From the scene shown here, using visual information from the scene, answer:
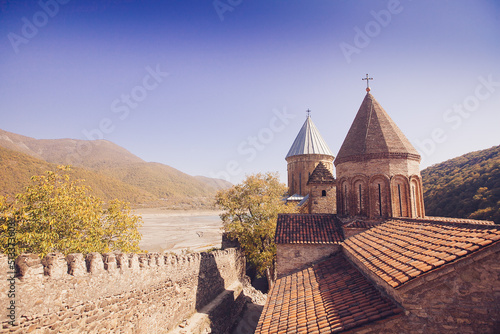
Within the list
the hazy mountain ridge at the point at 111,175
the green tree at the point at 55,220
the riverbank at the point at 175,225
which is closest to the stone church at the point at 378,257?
the green tree at the point at 55,220

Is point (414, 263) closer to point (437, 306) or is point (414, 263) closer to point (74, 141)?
point (437, 306)

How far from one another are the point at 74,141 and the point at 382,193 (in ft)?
589

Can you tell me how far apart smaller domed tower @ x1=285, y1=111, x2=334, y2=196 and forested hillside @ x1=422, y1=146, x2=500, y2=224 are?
12845 mm

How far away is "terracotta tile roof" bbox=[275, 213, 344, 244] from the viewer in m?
9.97

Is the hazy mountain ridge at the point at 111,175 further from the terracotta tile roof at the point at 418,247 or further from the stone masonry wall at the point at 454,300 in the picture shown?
the stone masonry wall at the point at 454,300

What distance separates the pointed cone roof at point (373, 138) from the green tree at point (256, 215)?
22.6ft

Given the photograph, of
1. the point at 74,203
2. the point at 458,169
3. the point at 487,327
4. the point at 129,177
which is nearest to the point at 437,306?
the point at 487,327

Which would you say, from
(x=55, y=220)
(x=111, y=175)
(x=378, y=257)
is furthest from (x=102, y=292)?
(x=111, y=175)

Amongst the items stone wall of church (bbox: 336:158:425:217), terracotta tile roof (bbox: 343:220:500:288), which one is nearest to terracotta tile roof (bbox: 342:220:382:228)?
stone wall of church (bbox: 336:158:425:217)

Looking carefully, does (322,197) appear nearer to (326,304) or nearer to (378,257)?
(378,257)

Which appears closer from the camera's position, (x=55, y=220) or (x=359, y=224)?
(x=55, y=220)

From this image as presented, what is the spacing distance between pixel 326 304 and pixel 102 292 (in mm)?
5283

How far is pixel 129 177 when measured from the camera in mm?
106062

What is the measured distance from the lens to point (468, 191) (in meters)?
26.5
